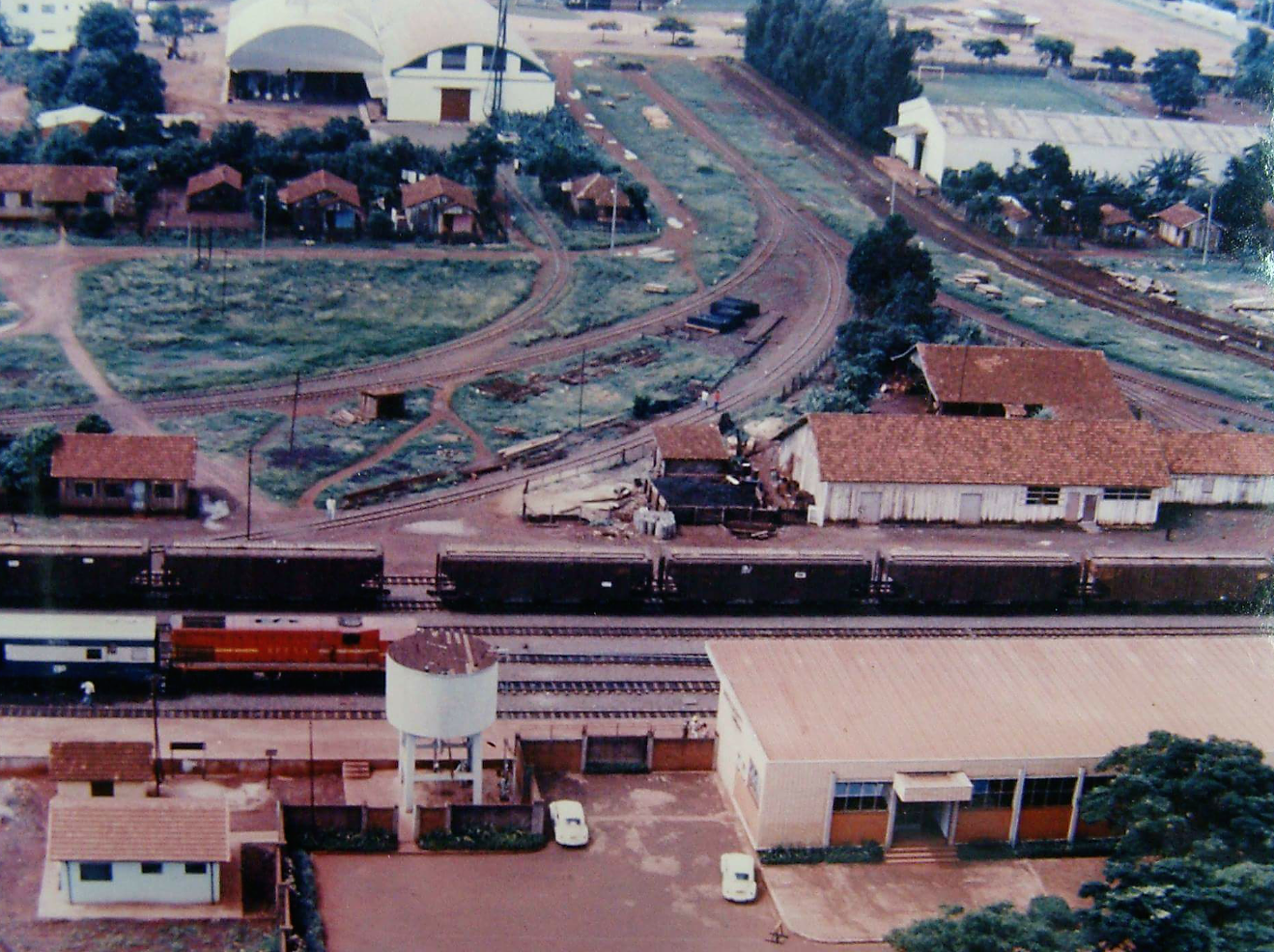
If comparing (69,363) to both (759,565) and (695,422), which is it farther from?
(759,565)

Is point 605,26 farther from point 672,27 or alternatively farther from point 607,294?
point 607,294

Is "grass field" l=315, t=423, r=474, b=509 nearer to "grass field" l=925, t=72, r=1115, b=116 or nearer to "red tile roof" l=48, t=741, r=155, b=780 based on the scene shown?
"red tile roof" l=48, t=741, r=155, b=780

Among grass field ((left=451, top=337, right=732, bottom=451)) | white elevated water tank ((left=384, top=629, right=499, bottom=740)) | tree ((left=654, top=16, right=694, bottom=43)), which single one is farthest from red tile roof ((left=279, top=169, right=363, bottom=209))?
tree ((left=654, top=16, right=694, bottom=43))

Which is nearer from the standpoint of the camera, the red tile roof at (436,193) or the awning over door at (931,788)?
the awning over door at (931,788)

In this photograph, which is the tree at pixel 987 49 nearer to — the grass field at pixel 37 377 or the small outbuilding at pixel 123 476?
the grass field at pixel 37 377

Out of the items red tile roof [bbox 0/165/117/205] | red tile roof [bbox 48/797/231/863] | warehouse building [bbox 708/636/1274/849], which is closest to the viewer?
red tile roof [bbox 48/797/231/863]

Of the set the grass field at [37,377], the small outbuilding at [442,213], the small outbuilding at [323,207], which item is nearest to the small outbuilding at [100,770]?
the grass field at [37,377]

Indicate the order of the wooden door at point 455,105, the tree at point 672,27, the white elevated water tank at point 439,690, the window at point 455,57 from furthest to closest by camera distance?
the tree at point 672,27
the wooden door at point 455,105
the window at point 455,57
the white elevated water tank at point 439,690
